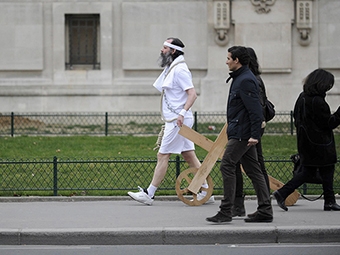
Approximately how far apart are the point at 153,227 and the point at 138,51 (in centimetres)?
1602

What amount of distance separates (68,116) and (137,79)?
7.63ft

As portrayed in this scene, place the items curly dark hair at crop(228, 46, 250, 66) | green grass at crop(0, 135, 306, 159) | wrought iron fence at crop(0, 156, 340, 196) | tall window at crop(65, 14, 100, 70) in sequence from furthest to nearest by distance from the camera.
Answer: tall window at crop(65, 14, 100, 70) < green grass at crop(0, 135, 306, 159) < wrought iron fence at crop(0, 156, 340, 196) < curly dark hair at crop(228, 46, 250, 66)

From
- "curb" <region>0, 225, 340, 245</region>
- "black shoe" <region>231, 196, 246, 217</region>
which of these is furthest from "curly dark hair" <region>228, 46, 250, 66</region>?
"curb" <region>0, 225, 340, 245</region>

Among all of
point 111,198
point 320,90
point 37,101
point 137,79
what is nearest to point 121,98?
point 137,79

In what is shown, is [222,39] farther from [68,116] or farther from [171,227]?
[171,227]

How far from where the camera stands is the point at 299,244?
30.2ft

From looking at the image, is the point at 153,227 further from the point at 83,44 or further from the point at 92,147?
the point at 83,44

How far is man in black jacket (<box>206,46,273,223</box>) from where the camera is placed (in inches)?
376

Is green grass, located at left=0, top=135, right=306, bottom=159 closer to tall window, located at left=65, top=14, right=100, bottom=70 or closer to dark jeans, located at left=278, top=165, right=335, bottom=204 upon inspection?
tall window, located at left=65, top=14, right=100, bottom=70

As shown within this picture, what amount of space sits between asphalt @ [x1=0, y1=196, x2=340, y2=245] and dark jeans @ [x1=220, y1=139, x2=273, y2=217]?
216 mm

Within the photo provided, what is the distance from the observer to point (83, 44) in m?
25.5

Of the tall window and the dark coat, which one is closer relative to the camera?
the dark coat

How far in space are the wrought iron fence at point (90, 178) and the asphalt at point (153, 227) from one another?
157cm

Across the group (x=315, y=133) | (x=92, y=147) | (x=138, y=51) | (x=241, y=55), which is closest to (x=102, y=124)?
(x=138, y=51)
